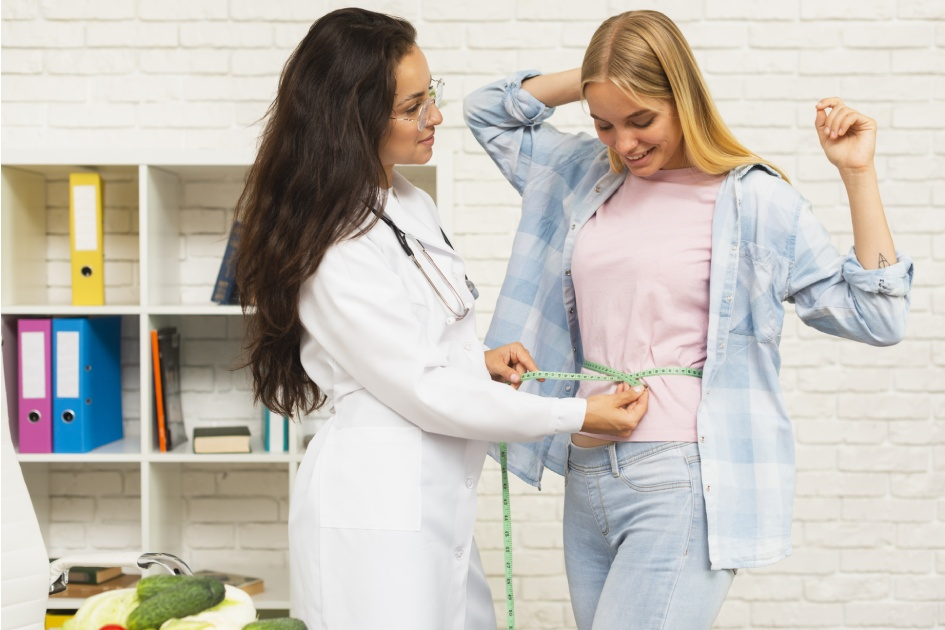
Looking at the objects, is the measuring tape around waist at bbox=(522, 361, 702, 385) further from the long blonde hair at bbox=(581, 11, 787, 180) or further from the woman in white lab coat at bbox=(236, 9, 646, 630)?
the long blonde hair at bbox=(581, 11, 787, 180)

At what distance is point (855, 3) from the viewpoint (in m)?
2.98

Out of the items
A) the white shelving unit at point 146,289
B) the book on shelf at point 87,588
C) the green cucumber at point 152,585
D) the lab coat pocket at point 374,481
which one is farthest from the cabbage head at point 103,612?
the book on shelf at point 87,588

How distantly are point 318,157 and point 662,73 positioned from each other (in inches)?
23.7

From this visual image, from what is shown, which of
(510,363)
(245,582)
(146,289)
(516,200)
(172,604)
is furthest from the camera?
(516,200)

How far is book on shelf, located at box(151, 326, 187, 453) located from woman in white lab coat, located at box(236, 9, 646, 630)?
1242 millimetres

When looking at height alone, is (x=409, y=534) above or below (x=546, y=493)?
above

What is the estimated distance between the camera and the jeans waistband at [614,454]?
5.16 feet

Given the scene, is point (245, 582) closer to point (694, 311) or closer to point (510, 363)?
point (510, 363)

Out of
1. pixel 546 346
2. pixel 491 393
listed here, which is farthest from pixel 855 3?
pixel 491 393

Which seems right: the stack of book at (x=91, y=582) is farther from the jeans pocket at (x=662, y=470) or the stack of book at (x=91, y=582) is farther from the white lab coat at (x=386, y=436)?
the jeans pocket at (x=662, y=470)

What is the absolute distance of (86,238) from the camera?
2812mm

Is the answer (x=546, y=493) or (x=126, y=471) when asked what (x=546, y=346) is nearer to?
(x=546, y=493)

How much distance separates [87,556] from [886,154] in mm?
2781

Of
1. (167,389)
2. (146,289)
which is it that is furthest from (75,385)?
(146,289)
